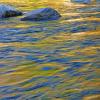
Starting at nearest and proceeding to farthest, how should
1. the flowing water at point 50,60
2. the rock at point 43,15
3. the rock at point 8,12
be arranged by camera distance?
the flowing water at point 50,60 < the rock at point 43,15 < the rock at point 8,12

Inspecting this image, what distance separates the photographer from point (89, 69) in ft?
24.6

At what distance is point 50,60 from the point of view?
26.9ft

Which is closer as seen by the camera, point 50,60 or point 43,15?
point 50,60

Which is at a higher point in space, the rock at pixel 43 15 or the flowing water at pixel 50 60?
the rock at pixel 43 15

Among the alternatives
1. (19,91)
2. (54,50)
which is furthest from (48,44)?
(19,91)

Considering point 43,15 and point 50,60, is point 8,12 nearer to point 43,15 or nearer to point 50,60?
point 43,15

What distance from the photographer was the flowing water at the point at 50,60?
639cm

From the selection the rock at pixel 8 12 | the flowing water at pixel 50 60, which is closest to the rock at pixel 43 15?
the flowing water at pixel 50 60

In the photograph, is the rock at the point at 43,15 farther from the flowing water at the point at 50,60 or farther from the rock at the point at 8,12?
the rock at the point at 8,12

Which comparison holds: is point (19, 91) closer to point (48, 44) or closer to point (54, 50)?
point (54, 50)

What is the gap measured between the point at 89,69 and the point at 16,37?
371cm

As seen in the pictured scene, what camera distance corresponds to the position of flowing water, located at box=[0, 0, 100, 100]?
21.0 feet

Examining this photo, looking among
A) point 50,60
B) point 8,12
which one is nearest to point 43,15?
point 8,12

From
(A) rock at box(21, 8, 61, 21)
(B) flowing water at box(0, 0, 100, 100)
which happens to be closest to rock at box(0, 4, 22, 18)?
(A) rock at box(21, 8, 61, 21)
